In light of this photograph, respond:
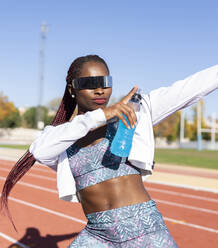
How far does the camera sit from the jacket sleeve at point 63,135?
1.83 meters

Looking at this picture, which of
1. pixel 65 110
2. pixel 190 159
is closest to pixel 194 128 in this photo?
pixel 190 159

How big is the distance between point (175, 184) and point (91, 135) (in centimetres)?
975

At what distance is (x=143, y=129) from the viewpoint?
81.9 inches

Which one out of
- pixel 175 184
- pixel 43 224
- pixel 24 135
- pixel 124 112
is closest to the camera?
pixel 124 112

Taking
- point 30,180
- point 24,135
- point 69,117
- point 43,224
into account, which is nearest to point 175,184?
point 30,180

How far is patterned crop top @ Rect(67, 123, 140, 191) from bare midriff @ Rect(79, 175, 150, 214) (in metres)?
0.03

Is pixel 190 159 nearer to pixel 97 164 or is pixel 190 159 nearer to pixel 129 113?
pixel 97 164

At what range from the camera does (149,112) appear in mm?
2121

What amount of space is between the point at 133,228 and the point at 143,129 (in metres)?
0.53

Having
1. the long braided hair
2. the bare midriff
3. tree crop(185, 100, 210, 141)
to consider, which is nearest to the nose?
the long braided hair

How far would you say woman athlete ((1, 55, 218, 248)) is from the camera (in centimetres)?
201

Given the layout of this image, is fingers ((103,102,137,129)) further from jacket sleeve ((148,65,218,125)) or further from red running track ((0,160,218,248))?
red running track ((0,160,218,248))

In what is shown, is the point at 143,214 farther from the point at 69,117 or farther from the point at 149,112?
the point at 69,117

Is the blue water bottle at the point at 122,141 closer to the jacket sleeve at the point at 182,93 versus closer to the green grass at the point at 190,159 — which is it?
the jacket sleeve at the point at 182,93
